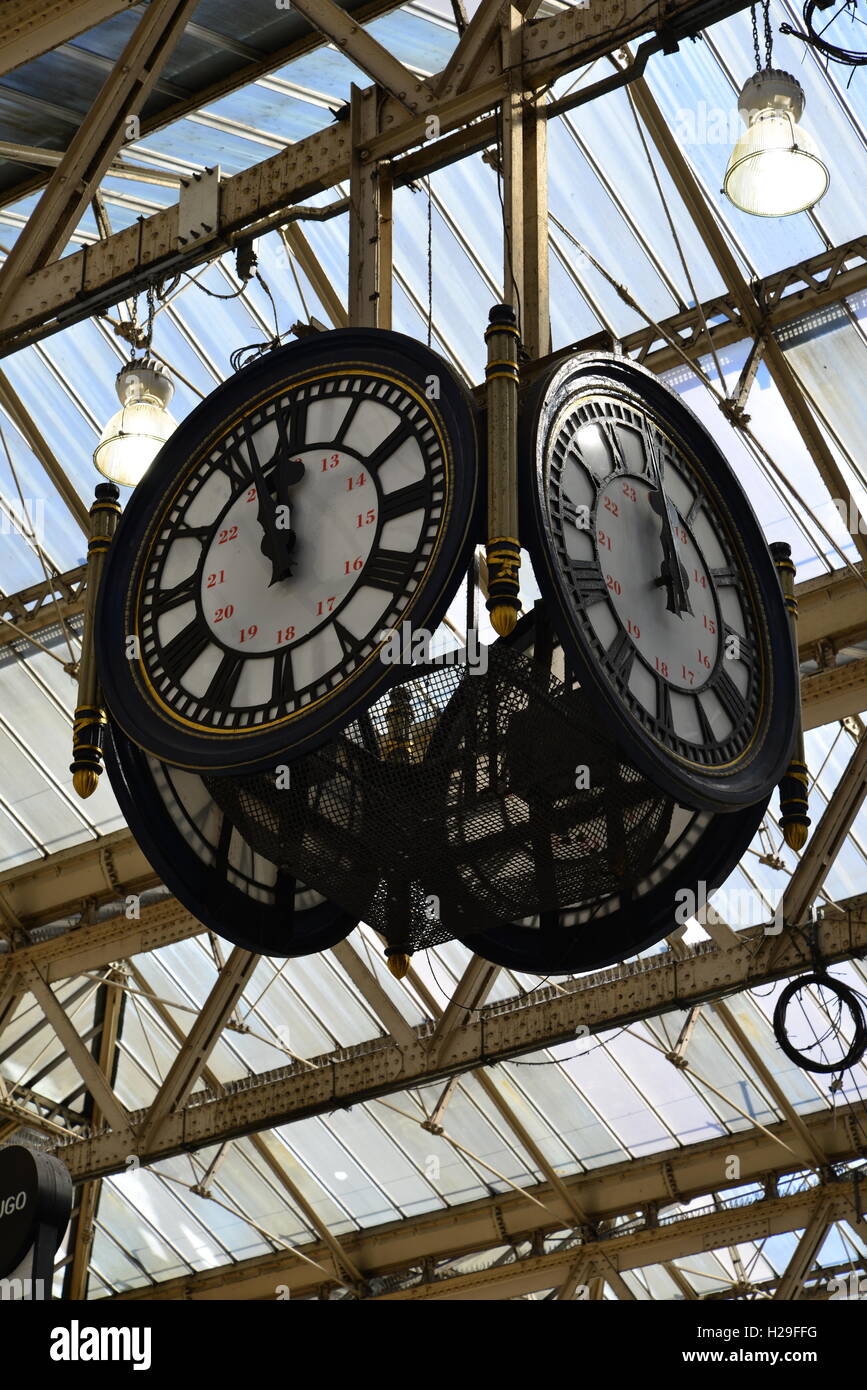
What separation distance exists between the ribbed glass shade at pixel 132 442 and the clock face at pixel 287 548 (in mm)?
5630

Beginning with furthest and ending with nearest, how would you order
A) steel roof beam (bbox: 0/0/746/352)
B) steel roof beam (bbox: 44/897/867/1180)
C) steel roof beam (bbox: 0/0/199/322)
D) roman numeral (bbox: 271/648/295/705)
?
1. steel roof beam (bbox: 44/897/867/1180)
2. steel roof beam (bbox: 0/0/199/322)
3. steel roof beam (bbox: 0/0/746/352)
4. roman numeral (bbox: 271/648/295/705)

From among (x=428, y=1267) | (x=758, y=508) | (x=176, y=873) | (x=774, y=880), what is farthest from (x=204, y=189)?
(x=428, y=1267)

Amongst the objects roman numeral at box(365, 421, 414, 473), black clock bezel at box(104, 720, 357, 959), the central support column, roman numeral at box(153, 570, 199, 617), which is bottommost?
black clock bezel at box(104, 720, 357, 959)

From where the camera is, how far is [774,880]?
19609 mm

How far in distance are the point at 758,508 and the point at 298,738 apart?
11.3 m

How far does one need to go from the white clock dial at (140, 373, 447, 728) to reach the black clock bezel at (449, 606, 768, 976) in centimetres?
113

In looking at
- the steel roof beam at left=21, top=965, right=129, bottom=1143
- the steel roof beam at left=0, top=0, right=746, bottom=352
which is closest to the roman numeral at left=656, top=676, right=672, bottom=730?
the steel roof beam at left=0, top=0, right=746, bottom=352

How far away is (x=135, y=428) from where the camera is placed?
1277 cm

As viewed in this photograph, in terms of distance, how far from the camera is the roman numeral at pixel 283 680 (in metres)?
6.27

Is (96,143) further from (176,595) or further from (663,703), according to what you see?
(663,703)

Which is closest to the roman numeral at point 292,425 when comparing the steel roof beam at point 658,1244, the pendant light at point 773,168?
the pendant light at point 773,168

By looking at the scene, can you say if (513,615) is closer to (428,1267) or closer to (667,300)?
(667,300)

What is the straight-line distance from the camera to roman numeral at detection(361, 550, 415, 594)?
20.5 ft

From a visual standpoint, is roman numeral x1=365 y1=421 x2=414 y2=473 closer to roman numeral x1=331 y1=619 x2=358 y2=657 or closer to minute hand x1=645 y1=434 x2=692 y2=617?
roman numeral x1=331 y1=619 x2=358 y2=657
